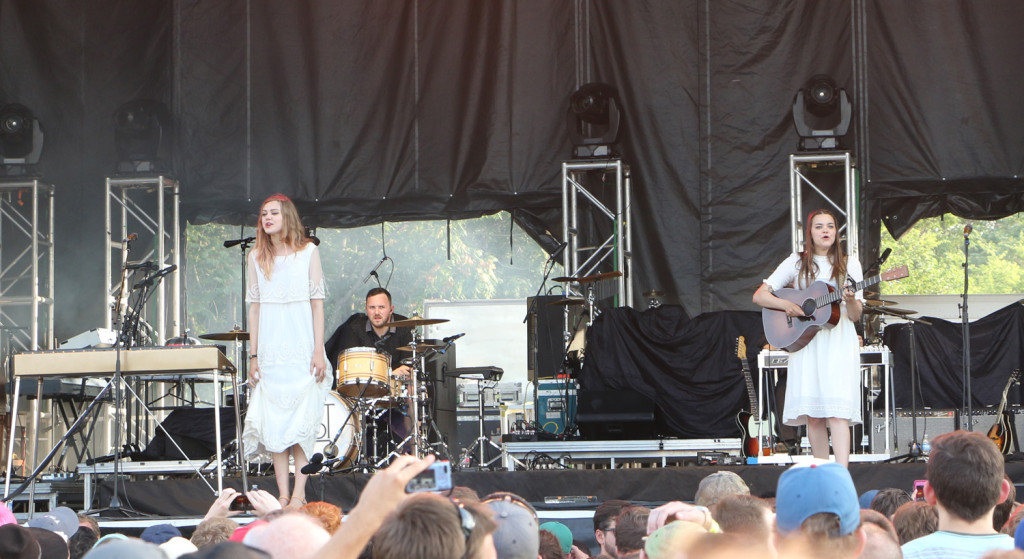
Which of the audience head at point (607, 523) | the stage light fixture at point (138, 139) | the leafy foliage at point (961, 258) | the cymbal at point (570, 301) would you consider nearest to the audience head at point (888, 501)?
the audience head at point (607, 523)

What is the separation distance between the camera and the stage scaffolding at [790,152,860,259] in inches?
403

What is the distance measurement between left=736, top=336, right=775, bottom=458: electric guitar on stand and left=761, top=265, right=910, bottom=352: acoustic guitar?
7.60ft

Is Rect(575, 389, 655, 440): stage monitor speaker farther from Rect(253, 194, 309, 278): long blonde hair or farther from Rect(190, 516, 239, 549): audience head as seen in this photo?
Rect(190, 516, 239, 549): audience head

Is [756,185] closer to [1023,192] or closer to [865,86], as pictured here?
[865,86]

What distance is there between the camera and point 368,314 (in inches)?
397

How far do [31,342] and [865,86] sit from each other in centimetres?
798

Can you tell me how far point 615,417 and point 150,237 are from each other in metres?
5.08

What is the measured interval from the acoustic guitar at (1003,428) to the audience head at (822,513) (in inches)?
312

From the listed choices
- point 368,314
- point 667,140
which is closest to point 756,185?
point 667,140

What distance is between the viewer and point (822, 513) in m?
2.50

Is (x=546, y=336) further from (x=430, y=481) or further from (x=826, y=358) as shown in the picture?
(x=430, y=481)

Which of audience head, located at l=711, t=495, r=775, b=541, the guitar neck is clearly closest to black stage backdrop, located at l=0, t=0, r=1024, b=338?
the guitar neck

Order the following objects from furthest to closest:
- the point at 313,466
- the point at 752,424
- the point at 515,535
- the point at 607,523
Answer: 1. the point at 752,424
2. the point at 313,466
3. the point at 607,523
4. the point at 515,535

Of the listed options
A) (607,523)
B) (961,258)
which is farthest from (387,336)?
(961,258)
